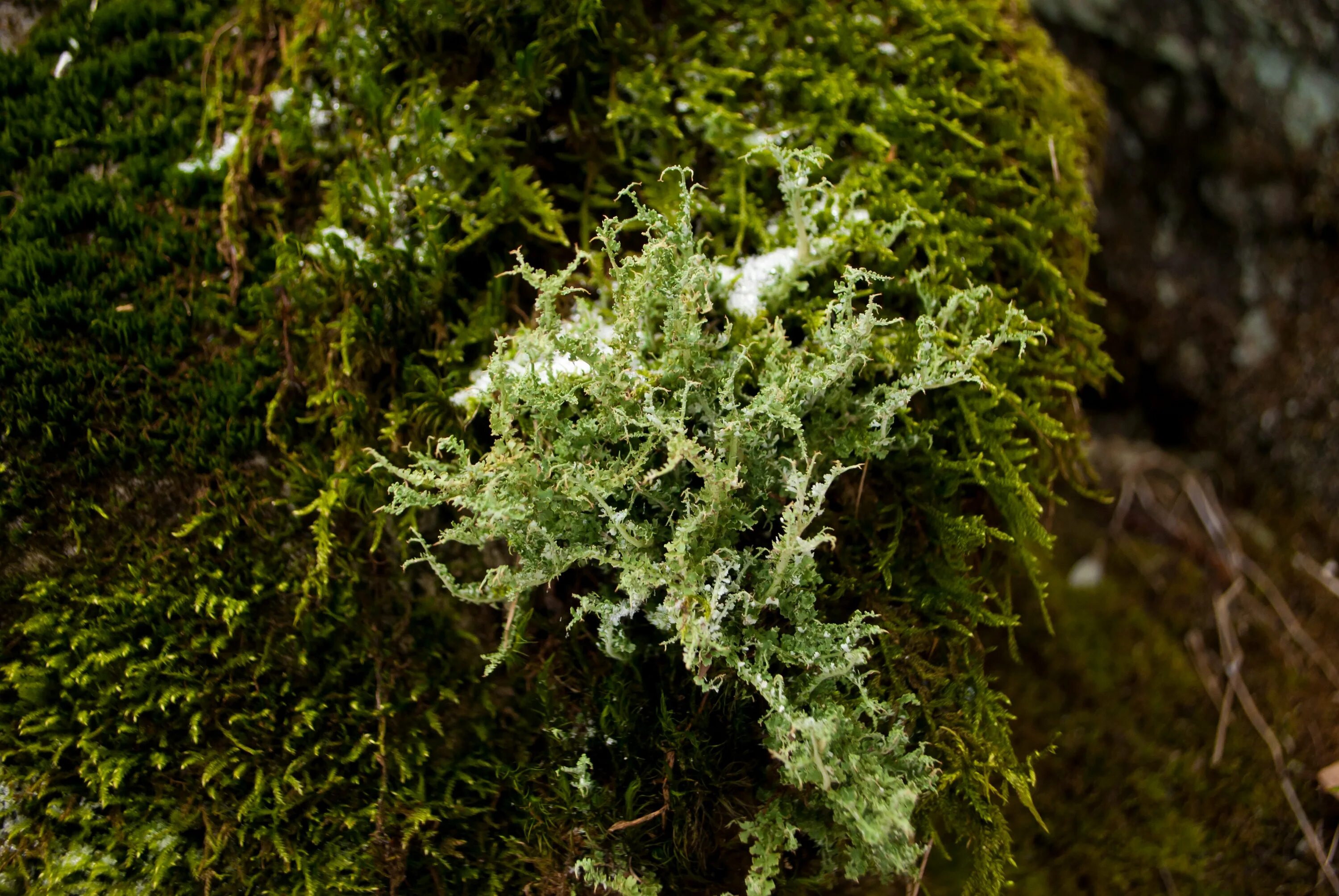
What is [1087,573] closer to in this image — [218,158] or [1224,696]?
[1224,696]

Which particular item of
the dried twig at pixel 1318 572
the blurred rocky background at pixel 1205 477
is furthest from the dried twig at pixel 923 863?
the dried twig at pixel 1318 572

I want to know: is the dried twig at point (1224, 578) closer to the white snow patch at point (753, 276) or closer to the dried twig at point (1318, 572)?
the dried twig at point (1318, 572)

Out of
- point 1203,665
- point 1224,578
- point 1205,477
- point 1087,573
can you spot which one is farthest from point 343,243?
point 1205,477

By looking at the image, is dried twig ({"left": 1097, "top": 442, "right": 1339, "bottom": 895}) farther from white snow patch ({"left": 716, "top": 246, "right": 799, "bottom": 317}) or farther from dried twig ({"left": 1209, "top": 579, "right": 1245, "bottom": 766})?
white snow patch ({"left": 716, "top": 246, "right": 799, "bottom": 317})

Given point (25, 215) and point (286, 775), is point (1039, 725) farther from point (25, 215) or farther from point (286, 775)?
point (25, 215)

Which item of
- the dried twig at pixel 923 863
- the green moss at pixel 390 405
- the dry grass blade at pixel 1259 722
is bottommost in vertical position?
the dry grass blade at pixel 1259 722

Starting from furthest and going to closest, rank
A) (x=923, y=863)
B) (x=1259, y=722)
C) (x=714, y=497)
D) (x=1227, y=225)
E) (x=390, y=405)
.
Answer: (x=1227, y=225)
(x=1259, y=722)
(x=390, y=405)
(x=923, y=863)
(x=714, y=497)
